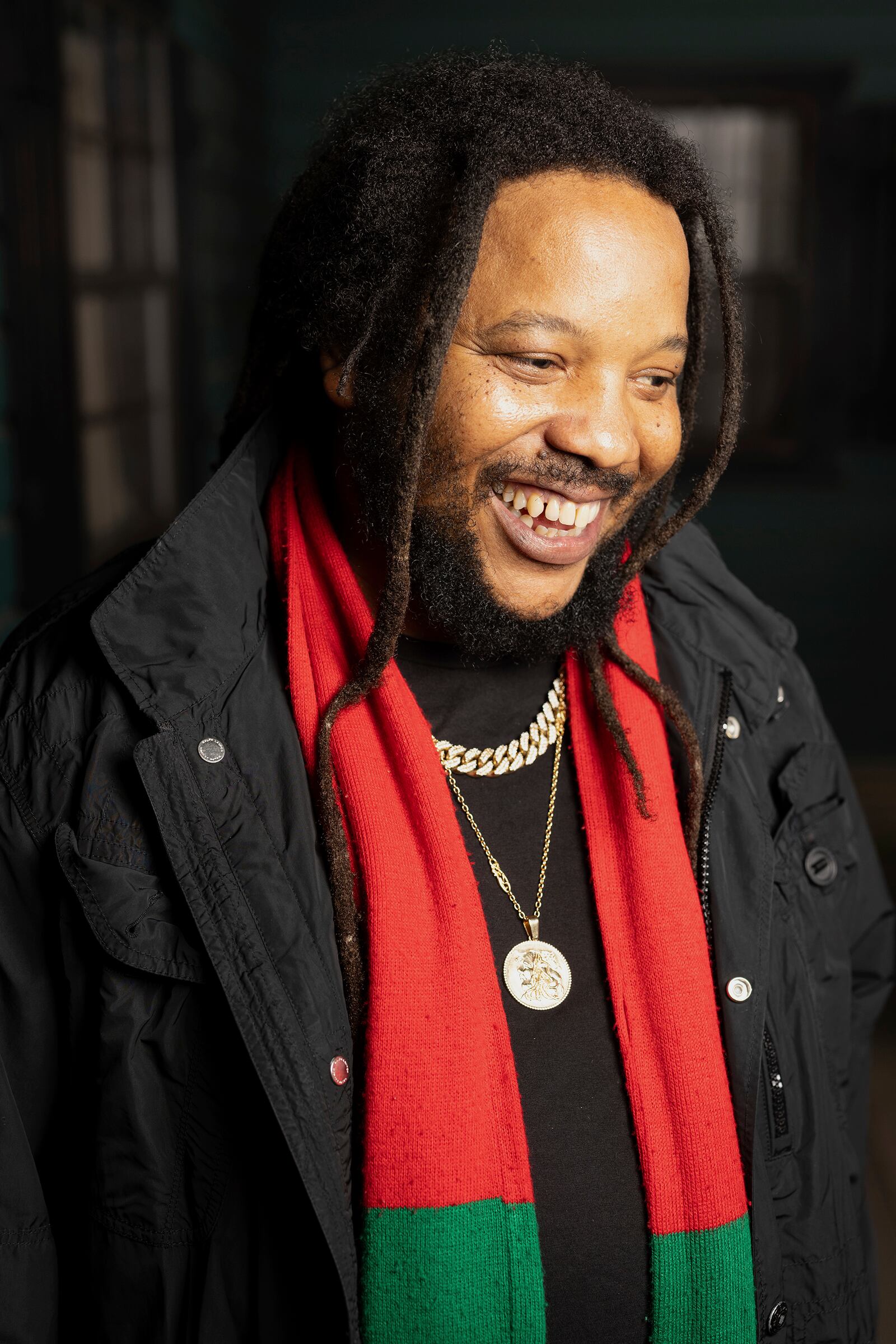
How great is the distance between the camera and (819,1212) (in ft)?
4.41

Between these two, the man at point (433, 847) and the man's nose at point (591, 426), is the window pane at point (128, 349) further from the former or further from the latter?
the man's nose at point (591, 426)

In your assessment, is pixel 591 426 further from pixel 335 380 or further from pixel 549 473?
pixel 335 380

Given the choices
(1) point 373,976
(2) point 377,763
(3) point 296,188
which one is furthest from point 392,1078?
(3) point 296,188

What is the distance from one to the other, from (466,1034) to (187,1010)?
269 millimetres

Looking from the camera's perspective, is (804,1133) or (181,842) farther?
(804,1133)

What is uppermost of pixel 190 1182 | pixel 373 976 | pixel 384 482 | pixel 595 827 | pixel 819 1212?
pixel 384 482

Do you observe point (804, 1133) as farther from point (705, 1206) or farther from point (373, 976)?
point (373, 976)

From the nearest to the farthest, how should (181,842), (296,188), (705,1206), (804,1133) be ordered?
(181,842)
(705,1206)
(804,1133)
(296,188)

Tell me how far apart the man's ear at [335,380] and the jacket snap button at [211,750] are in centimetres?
42

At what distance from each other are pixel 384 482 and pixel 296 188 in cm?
42

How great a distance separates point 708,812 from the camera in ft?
4.61

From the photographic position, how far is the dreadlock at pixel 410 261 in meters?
1.23

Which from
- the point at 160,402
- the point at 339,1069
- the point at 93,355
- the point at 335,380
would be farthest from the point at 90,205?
the point at 339,1069

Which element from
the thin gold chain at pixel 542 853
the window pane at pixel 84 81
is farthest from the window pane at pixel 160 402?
the thin gold chain at pixel 542 853
